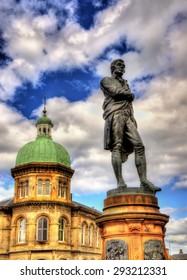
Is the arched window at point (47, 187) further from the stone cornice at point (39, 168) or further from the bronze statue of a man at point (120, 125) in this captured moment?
the bronze statue of a man at point (120, 125)

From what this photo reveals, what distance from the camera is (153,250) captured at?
750 centimetres

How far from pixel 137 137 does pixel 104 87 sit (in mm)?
1430

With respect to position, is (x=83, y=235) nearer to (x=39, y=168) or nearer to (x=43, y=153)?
(x=39, y=168)

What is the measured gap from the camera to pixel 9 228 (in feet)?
133

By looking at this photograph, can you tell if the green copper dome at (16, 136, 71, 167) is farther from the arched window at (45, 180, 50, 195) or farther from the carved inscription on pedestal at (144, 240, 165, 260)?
the carved inscription on pedestal at (144, 240, 165, 260)

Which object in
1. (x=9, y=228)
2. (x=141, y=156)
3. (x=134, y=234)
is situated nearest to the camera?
→ (x=134, y=234)

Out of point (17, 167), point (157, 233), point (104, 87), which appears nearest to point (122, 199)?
point (157, 233)

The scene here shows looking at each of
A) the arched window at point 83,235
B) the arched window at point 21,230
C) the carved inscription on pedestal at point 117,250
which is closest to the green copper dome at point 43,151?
the arched window at point 21,230

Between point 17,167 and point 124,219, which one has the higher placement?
point 17,167

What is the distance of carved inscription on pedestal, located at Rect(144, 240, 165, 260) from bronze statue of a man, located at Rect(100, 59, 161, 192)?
47.8 inches

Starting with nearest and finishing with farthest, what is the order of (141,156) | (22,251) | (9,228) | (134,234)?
(134,234) < (141,156) < (22,251) < (9,228)

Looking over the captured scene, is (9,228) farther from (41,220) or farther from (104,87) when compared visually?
(104,87)

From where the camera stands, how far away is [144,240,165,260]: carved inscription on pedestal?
7.41 meters

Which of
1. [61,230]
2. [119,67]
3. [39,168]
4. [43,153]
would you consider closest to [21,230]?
[61,230]
